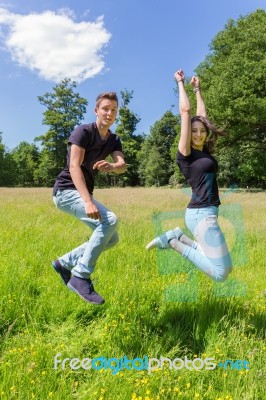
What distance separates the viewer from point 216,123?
26.9 meters

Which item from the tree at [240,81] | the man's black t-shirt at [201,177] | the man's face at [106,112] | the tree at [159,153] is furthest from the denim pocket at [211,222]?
the tree at [159,153]

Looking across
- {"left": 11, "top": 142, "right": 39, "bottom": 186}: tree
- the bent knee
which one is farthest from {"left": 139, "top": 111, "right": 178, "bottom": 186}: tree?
the bent knee

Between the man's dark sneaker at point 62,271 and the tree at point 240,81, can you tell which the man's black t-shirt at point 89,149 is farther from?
the tree at point 240,81

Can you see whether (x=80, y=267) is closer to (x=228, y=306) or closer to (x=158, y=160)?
(x=228, y=306)

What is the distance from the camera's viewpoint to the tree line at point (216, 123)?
25078mm

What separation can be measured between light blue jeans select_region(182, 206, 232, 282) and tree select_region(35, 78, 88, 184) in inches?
2453

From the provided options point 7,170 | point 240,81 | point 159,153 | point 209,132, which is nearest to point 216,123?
point 240,81

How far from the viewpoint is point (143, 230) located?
26.6 feet

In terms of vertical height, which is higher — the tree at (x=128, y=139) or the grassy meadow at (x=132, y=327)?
the tree at (x=128, y=139)

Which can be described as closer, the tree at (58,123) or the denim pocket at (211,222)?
the denim pocket at (211,222)

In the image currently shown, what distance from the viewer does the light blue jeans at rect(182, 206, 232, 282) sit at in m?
3.56

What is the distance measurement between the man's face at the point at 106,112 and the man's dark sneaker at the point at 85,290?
69.0 inches

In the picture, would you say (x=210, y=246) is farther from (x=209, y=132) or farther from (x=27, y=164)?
(x=27, y=164)

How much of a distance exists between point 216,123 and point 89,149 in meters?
25.1
